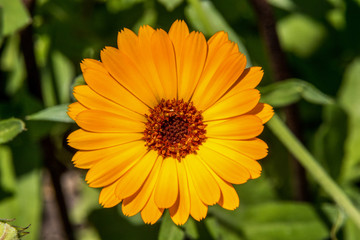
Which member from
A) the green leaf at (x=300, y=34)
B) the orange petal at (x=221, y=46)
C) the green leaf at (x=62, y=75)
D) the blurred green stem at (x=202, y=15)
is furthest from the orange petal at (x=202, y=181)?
the green leaf at (x=300, y=34)

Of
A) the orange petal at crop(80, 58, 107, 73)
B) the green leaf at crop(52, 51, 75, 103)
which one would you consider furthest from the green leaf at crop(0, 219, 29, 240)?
the green leaf at crop(52, 51, 75, 103)

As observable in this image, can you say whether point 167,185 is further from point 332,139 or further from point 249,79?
point 332,139

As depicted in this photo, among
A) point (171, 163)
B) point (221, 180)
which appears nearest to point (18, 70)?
point (171, 163)

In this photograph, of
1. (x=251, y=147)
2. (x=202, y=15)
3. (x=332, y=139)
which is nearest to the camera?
(x=251, y=147)

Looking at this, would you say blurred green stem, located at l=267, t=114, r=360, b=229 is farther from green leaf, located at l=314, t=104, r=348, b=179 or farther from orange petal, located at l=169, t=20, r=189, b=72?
green leaf, located at l=314, t=104, r=348, b=179

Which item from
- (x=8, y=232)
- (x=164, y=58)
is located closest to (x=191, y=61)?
(x=164, y=58)

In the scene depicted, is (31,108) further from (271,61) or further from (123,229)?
(271,61)
